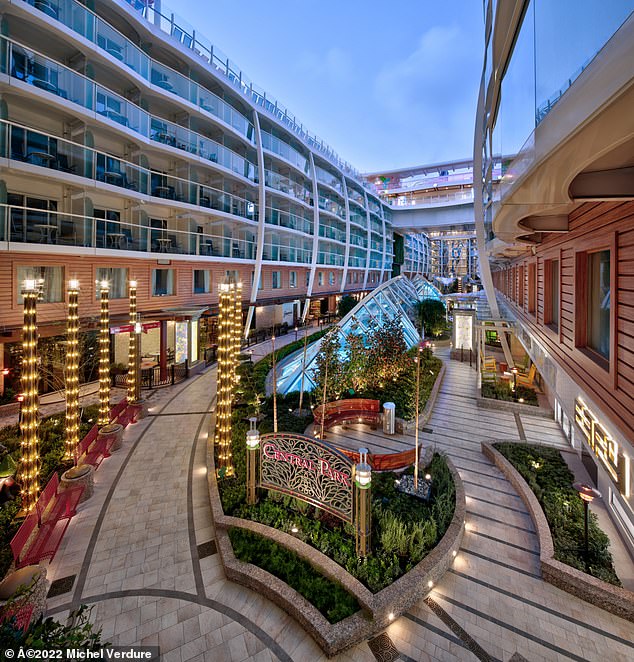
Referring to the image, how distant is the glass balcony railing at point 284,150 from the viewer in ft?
72.7

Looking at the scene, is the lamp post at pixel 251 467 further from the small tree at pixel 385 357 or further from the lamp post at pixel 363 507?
the small tree at pixel 385 357

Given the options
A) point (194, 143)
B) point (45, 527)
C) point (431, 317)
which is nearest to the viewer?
point (45, 527)

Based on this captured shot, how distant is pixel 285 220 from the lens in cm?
2438

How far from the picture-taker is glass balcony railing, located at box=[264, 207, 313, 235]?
2248cm

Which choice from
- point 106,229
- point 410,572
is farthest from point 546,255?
point 106,229

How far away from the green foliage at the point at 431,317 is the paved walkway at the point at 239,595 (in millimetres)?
17290

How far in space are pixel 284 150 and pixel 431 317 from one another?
16168 millimetres

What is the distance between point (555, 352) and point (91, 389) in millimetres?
15971

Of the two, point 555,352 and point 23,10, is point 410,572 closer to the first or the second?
point 555,352

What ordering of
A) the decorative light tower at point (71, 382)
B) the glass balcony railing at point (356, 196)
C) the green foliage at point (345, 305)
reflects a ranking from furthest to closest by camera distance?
the glass balcony railing at point (356, 196) → the green foliage at point (345, 305) → the decorative light tower at point (71, 382)

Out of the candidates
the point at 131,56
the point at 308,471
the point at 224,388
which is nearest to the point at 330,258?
the point at 131,56

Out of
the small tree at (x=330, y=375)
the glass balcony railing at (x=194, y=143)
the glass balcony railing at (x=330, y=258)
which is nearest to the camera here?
the small tree at (x=330, y=375)

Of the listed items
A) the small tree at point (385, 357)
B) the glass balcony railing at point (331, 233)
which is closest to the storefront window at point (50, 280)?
the small tree at point (385, 357)

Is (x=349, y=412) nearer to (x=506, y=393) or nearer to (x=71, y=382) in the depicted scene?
(x=506, y=393)
